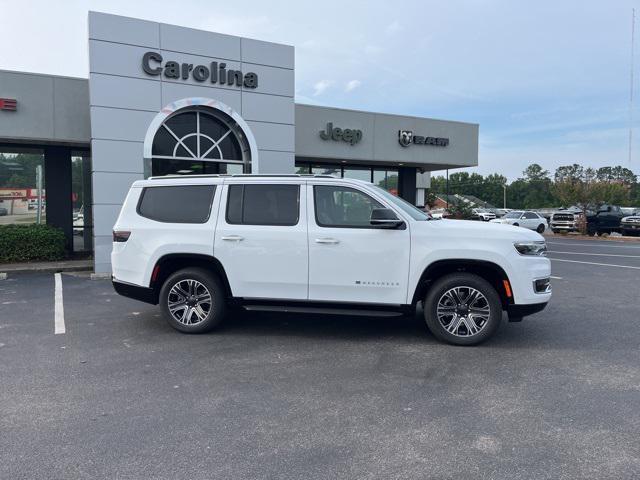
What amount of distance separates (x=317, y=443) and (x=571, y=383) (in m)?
2.59

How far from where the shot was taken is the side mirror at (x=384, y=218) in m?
5.60

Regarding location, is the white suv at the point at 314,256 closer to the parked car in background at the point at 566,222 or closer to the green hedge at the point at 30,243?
the green hedge at the point at 30,243

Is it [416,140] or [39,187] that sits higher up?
[416,140]

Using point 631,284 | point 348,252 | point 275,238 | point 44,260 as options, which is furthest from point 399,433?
point 44,260

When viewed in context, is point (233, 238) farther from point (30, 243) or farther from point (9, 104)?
point (9, 104)

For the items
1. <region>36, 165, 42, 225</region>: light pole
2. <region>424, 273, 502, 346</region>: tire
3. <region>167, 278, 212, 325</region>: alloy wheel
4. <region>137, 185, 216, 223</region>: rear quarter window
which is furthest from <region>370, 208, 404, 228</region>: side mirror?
<region>36, 165, 42, 225</region>: light pole

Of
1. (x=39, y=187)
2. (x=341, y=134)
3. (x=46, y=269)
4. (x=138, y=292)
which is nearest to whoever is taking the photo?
(x=138, y=292)

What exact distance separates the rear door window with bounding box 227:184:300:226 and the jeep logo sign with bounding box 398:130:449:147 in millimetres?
12114

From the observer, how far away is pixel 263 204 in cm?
616

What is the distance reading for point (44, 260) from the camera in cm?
1253

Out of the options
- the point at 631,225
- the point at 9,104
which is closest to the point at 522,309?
the point at 9,104

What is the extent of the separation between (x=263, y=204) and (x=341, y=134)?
10592mm

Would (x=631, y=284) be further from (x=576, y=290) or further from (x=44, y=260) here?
(x=44, y=260)

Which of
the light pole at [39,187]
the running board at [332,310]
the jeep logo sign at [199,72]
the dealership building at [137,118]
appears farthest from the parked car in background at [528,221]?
the running board at [332,310]
